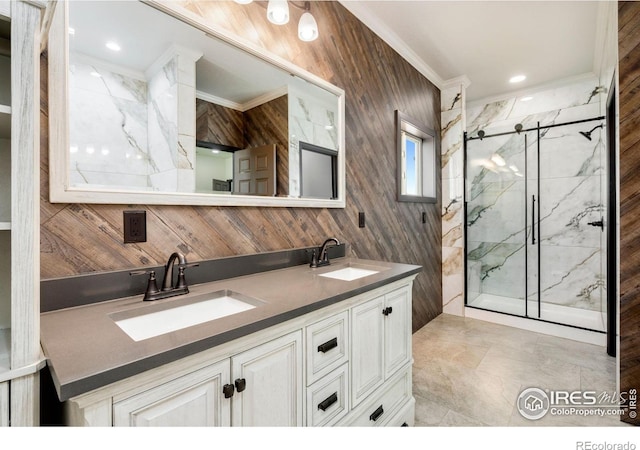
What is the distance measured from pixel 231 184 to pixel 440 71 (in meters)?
3.01

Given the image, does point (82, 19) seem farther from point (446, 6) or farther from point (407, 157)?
point (407, 157)

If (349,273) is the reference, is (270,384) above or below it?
below

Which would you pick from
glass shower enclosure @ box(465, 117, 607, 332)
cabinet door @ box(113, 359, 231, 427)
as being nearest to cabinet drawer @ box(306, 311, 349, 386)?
cabinet door @ box(113, 359, 231, 427)

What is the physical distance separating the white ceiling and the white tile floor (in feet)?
9.16

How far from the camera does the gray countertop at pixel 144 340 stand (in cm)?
64

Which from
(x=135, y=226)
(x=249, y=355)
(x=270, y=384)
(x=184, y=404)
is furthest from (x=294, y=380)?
(x=135, y=226)

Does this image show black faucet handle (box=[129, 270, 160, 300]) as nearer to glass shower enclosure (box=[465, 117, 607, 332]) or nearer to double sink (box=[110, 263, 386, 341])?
double sink (box=[110, 263, 386, 341])

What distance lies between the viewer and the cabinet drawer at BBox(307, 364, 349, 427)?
1153 millimetres

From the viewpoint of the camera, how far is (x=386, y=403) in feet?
5.21

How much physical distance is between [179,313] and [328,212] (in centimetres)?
121

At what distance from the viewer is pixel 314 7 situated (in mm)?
2035

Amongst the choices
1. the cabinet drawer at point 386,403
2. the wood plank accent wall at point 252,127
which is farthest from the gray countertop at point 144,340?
the wood plank accent wall at point 252,127

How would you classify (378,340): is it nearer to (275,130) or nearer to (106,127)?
(275,130)

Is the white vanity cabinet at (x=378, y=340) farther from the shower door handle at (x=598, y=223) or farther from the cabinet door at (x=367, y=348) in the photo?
the shower door handle at (x=598, y=223)
